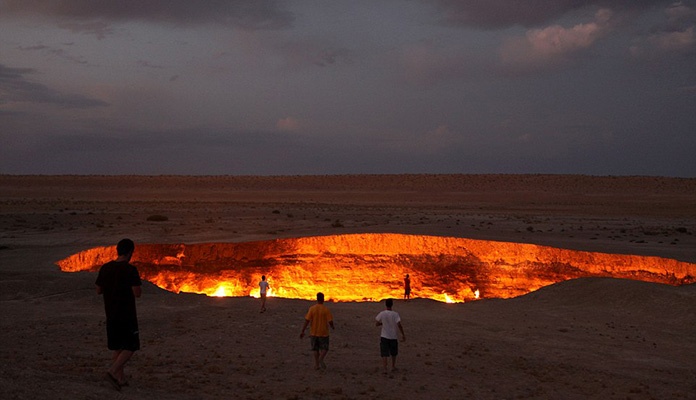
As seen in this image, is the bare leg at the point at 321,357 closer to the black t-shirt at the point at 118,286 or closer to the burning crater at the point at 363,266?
the black t-shirt at the point at 118,286

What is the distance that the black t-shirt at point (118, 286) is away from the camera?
726 cm

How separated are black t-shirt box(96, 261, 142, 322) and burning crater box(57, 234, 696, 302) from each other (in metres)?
17.2

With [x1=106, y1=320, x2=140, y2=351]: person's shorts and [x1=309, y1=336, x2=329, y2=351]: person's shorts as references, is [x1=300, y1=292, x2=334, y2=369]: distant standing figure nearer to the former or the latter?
[x1=309, y1=336, x2=329, y2=351]: person's shorts

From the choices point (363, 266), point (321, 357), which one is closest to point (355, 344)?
point (321, 357)

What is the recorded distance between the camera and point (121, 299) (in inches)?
287

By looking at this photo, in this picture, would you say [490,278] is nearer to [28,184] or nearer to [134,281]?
[134,281]

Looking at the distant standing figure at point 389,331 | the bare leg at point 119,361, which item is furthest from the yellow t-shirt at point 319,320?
the bare leg at point 119,361

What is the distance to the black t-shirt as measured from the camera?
7258mm

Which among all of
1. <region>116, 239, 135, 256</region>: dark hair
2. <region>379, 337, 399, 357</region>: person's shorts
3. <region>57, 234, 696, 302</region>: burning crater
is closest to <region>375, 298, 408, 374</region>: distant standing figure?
<region>379, 337, 399, 357</region>: person's shorts

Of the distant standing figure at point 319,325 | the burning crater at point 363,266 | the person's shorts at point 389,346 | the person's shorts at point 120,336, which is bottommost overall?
the burning crater at point 363,266

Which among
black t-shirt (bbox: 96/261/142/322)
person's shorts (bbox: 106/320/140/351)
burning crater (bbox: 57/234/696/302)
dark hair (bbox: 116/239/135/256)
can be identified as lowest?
burning crater (bbox: 57/234/696/302)

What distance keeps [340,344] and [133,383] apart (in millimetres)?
5234

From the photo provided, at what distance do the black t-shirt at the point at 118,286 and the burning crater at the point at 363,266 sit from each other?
1715 centimetres

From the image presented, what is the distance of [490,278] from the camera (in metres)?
25.1
